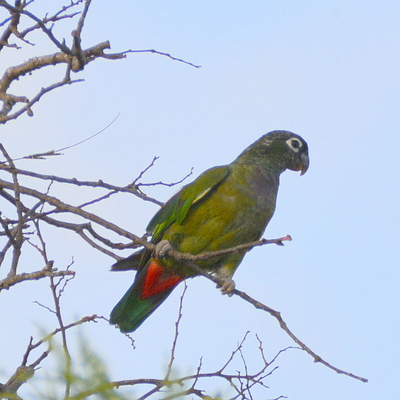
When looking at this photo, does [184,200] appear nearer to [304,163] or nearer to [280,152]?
[280,152]

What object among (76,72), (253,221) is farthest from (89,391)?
(253,221)

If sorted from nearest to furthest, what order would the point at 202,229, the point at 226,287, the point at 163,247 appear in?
the point at 163,247 < the point at 226,287 < the point at 202,229

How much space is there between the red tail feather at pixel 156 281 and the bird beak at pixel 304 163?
1.73 metres

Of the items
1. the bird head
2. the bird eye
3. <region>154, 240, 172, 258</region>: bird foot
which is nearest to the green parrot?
<region>154, 240, 172, 258</region>: bird foot

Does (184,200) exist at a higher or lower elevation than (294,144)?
lower

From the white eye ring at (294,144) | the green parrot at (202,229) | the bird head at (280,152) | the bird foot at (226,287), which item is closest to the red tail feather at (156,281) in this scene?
the green parrot at (202,229)

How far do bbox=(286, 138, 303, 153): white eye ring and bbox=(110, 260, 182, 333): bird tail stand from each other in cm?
173

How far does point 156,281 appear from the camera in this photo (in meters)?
5.09

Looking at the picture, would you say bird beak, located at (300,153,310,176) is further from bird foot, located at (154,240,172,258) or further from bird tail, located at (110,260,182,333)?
bird foot, located at (154,240,172,258)

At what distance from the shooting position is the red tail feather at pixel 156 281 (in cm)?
496

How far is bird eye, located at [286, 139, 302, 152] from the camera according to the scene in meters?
6.09

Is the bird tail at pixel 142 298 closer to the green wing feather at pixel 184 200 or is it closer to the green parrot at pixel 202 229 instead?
the green parrot at pixel 202 229

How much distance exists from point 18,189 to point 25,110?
1.50 ft

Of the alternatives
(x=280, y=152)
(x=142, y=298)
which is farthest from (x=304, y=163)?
(x=142, y=298)
